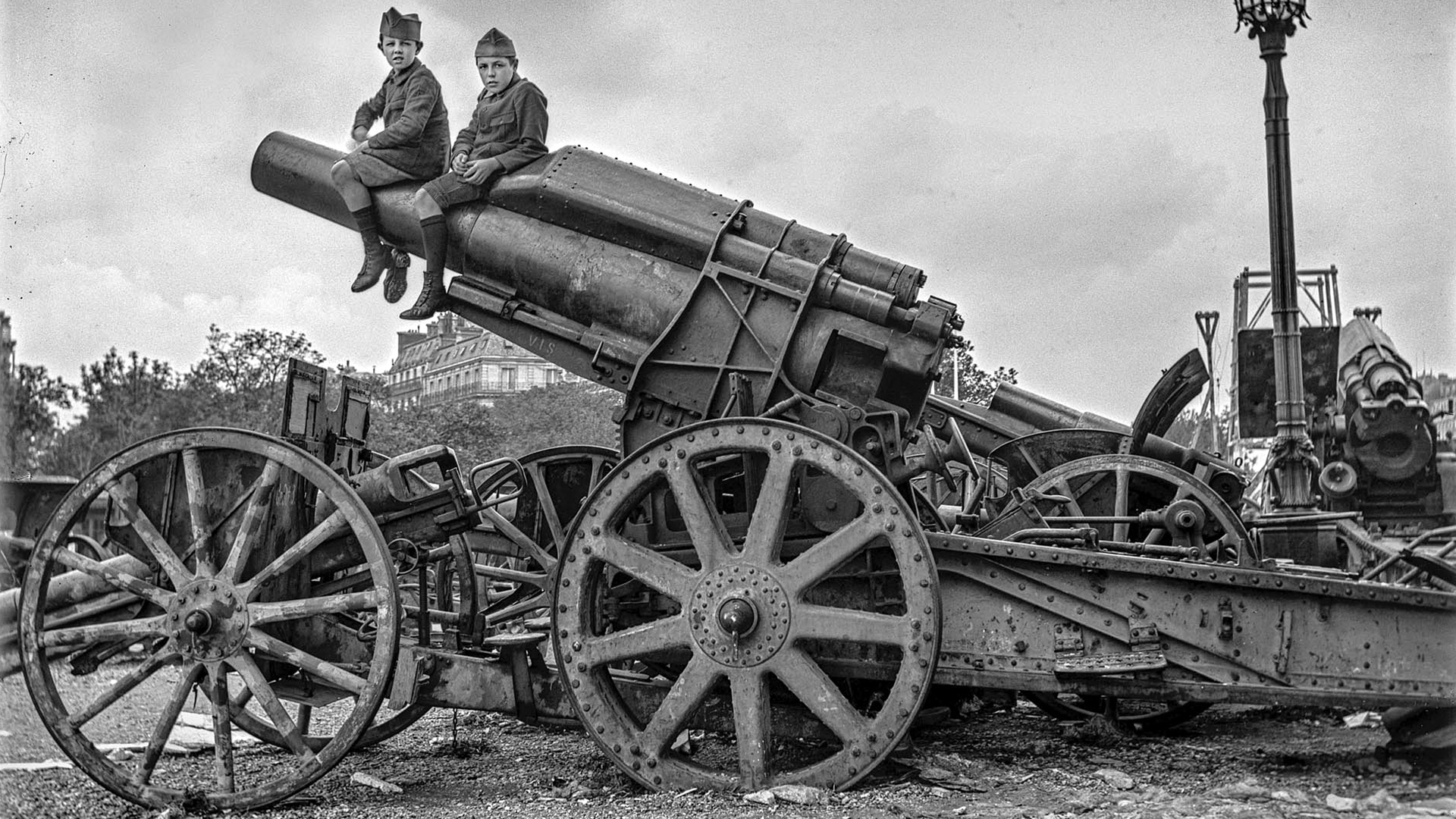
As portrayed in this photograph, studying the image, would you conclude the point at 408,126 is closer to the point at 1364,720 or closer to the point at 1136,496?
the point at 1136,496

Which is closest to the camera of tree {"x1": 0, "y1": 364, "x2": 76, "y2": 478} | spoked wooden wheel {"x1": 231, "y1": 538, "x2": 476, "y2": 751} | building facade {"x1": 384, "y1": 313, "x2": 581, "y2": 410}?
spoked wooden wheel {"x1": 231, "y1": 538, "x2": 476, "y2": 751}

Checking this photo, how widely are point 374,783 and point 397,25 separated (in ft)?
13.8

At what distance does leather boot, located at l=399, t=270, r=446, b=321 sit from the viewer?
747cm

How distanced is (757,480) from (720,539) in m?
0.65

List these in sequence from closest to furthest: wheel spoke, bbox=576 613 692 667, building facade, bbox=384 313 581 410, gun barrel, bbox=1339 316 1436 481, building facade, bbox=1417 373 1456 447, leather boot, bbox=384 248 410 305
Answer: wheel spoke, bbox=576 613 692 667 < leather boot, bbox=384 248 410 305 < gun barrel, bbox=1339 316 1436 481 < building facade, bbox=1417 373 1456 447 < building facade, bbox=384 313 581 410

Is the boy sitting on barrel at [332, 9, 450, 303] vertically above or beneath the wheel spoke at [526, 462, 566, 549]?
above

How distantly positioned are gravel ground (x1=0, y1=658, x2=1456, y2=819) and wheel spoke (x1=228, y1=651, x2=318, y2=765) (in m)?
0.29

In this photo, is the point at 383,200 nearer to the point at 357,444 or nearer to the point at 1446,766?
the point at 357,444

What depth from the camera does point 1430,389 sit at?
1587 centimetres

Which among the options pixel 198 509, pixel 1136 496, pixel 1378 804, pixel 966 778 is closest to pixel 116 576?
pixel 198 509

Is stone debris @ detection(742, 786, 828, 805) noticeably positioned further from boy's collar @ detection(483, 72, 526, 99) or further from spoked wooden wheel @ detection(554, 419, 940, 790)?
boy's collar @ detection(483, 72, 526, 99)

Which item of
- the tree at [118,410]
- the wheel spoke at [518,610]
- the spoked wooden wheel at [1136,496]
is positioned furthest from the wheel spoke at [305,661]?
the tree at [118,410]

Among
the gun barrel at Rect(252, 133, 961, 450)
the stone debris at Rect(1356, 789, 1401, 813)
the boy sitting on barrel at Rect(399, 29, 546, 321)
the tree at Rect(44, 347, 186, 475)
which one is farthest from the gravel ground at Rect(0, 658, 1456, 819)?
the tree at Rect(44, 347, 186, 475)

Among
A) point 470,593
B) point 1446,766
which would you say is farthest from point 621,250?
point 1446,766
